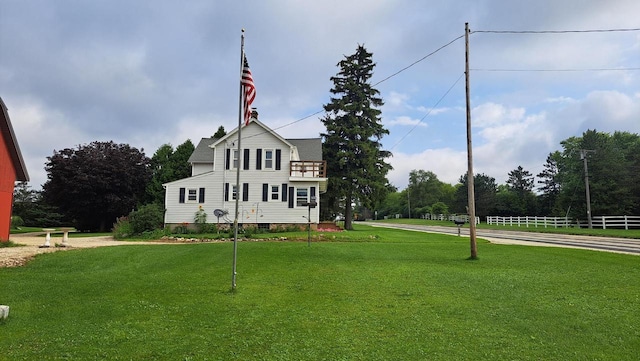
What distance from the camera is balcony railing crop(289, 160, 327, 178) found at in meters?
31.8

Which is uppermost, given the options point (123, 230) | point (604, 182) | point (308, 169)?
point (604, 182)

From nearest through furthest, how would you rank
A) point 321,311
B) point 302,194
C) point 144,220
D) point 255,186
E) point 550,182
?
1. point 321,311
2. point 144,220
3. point 255,186
4. point 302,194
5. point 550,182

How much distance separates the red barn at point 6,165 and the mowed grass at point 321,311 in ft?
28.7

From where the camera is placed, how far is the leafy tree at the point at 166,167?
130 feet

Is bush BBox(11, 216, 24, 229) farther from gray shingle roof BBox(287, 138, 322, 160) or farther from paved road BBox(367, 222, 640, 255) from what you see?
paved road BBox(367, 222, 640, 255)

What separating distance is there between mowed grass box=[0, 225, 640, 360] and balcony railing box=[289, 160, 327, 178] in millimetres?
18782

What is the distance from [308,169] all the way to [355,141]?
21.0ft

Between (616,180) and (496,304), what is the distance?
51212 millimetres

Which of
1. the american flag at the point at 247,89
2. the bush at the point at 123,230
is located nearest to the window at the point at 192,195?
the bush at the point at 123,230

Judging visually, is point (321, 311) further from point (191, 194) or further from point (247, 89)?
point (191, 194)

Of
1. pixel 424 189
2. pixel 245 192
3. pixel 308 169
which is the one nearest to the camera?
pixel 245 192

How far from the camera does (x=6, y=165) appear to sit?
20203mm

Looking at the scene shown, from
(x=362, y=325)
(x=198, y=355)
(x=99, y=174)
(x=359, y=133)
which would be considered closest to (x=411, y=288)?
(x=362, y=325)

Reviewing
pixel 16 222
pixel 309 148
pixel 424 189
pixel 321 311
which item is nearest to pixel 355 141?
pixel 309 148
